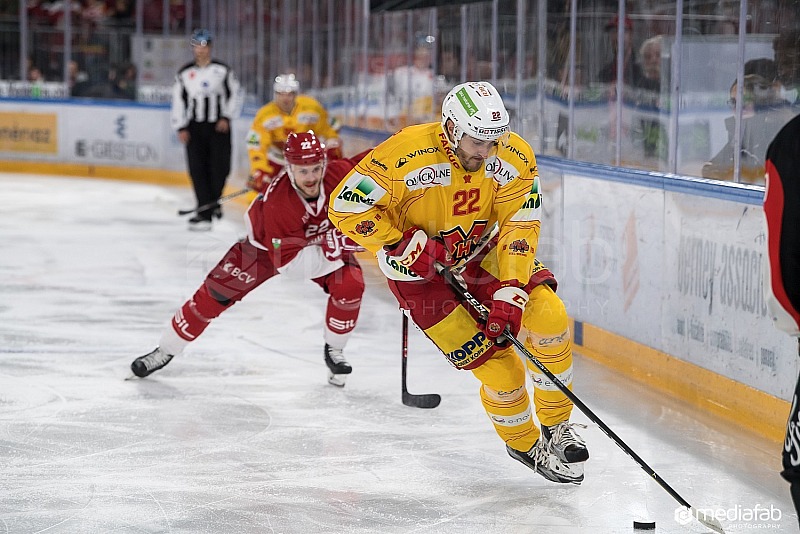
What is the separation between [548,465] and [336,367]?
153 cm

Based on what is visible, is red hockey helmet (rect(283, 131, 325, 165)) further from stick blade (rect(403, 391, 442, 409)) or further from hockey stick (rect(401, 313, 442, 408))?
stick blade (rect(403, 391, 442, 409))

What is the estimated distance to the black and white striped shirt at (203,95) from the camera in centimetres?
957

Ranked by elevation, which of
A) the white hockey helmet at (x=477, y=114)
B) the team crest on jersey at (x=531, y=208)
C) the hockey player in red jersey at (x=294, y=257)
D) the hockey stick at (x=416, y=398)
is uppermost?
the white hockey helmet at (x=477, y=114)

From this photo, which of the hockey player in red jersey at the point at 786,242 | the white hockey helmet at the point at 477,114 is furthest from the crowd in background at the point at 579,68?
the hockey player in red jersey at the point at 786,242

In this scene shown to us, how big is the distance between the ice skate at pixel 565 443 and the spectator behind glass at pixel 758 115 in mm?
1684

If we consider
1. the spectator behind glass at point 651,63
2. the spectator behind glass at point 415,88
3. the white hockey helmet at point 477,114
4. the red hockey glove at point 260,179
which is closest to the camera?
the white hockey helmet at point 477,114

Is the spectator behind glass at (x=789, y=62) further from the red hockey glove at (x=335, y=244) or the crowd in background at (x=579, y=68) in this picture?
the red hockey glove at (x=335, y=244)

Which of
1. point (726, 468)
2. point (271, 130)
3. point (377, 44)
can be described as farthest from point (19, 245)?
point (726, 468)

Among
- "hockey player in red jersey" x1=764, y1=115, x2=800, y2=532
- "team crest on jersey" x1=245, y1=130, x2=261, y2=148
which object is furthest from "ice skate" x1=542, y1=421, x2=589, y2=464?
"team crest on jersey" x1=245, y1=130, x2=261, y2=148

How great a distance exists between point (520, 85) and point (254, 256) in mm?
2877

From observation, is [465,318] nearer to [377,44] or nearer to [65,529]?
[65,529]

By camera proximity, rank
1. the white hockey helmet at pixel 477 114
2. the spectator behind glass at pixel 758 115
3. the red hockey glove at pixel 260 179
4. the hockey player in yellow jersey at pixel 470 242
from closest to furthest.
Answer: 1. the white hockey helmet at pixel 477 114
2. the hockey player in yellow jersey at pixel 470 242
3. the spectator behind glass at pixel 758 115
4. the red hockey glove at pixel 260 179

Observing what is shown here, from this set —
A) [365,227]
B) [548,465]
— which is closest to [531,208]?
[365,227]

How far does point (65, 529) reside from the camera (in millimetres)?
3152
